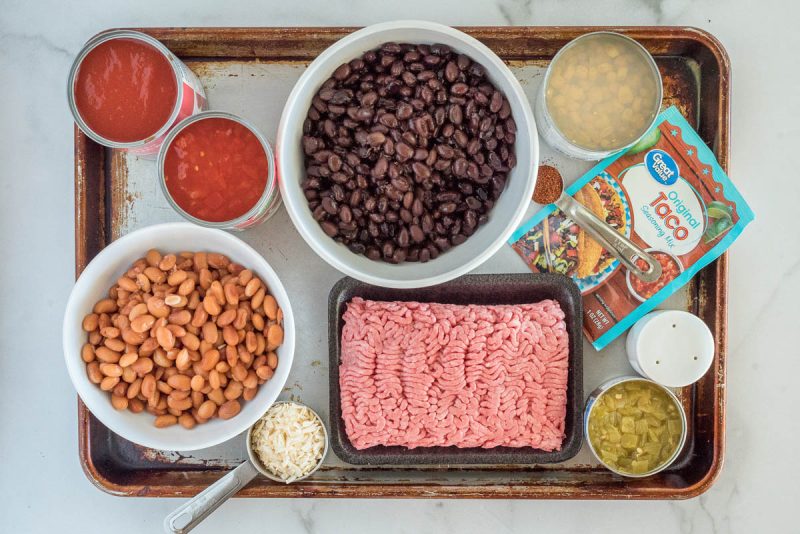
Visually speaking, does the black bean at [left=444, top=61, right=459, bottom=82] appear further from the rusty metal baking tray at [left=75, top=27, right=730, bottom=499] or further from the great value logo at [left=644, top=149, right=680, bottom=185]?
the great value logo at [left=644, top=149, right=680, bottom=185]

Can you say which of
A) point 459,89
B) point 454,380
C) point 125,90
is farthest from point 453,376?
point 125,90

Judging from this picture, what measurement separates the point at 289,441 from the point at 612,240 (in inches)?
34.1

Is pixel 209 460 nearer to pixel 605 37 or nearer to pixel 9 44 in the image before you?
pixel 9 44

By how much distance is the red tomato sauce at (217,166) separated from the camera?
1.37 m

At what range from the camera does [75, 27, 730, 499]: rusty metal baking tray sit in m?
1.53

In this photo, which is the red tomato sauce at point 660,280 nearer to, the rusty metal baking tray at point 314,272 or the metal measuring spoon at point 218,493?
the rusty metal baking tray at point 314,272

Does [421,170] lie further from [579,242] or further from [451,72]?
[579,242]

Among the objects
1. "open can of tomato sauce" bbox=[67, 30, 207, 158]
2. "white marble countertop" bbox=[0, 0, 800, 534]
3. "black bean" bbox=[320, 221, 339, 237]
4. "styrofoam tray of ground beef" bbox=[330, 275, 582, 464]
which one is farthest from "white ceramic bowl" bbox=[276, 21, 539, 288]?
"white marble countertop" bbox=[0, 0, 800, 534]

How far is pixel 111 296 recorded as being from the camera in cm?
144

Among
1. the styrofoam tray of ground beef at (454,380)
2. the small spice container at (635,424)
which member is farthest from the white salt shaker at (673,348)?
the styrofoam tray of ground beef at (454,380)

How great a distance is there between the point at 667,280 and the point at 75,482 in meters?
1.55

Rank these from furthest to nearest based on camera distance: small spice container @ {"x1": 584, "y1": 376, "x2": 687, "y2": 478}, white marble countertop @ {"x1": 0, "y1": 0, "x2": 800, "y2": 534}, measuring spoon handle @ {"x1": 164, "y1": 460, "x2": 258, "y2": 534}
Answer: white marble countertop @ {"x1": 0, "y1": 0, "x2": 800, "y2": 534}
small spice container @ {"x1": 584, "y1": 376, "x2": 687, "y2": 478}
measuring spoon handle @ {"x1": 164, "y1": 460, "x2": 258, "y2": 534}

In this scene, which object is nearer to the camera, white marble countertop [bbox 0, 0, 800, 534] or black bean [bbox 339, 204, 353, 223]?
black bean [bbox 339, 204, 353, 223]

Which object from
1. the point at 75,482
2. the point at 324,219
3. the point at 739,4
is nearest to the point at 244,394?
the point at 324,219
